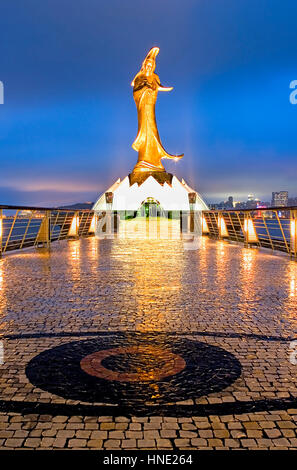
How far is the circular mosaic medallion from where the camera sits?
2769 millimetres

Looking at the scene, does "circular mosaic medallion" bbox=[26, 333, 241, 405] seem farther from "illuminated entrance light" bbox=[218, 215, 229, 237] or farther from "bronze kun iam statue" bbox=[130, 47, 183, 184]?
"bronze kun iam statue" bbox=[130, 47, 183, 184]

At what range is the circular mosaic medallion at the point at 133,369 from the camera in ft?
9.09

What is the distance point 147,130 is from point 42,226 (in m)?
33.8

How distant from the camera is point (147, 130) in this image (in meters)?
46.2

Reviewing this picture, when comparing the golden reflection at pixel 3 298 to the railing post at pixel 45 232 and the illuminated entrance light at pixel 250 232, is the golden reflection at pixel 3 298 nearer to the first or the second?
the railing post at pixel 45 232

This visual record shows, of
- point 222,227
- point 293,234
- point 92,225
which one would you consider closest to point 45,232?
point 222,227

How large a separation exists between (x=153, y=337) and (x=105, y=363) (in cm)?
78

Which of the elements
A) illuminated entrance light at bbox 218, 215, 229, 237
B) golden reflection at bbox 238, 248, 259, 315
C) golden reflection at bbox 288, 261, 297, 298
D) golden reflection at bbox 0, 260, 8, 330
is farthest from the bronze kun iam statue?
golden reflection at bbox 0, 260, 8, 330

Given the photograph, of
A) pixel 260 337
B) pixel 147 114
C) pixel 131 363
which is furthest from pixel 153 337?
pixel 147 114

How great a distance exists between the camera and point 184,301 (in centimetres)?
565

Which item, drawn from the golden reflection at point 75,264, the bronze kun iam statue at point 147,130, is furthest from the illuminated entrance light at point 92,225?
the bronze kun iam statue at point 147,130

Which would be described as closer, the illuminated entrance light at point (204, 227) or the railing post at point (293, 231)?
the railing post at point (293, 231)

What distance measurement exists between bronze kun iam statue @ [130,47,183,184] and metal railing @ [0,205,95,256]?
79.9 feet

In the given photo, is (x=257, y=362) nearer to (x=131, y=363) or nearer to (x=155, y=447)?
(x=131, y=363)
